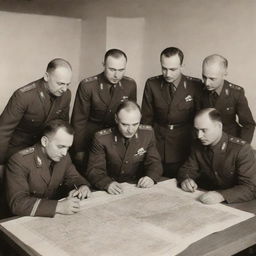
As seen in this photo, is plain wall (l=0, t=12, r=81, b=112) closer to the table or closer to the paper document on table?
the paper document on table

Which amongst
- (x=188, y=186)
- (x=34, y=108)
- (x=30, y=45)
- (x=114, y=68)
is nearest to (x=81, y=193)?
(x=188, y=186)

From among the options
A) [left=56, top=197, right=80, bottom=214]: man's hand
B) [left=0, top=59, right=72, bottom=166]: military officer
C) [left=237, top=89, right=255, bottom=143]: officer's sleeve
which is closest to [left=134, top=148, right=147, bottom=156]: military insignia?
[left=0, top=59, right=72, bottom=166]: military officer

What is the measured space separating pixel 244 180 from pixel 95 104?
1315 millimetres

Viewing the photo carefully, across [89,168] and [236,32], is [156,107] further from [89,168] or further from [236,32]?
[236,32]

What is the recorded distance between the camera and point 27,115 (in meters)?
2.78

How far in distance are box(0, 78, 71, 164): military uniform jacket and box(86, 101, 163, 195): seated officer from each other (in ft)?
1.40

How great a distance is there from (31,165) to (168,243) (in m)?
0.98

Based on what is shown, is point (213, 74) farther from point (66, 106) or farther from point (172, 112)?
point (66, 106)

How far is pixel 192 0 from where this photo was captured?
12.9 feet

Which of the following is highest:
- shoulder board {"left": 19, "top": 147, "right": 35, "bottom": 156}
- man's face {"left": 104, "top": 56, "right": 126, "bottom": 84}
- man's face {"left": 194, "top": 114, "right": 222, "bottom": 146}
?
man's face {"left": 104, "top": 56, "right": 126, "bottom": 84}

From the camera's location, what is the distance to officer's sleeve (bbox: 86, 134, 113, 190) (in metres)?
2.29

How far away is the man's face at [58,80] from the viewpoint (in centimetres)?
255

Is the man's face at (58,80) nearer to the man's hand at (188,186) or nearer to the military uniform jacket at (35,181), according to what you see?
the military uniform jacket at (35,181)

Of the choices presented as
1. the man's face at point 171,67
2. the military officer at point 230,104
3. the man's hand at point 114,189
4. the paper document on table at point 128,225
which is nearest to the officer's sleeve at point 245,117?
the military officer at point 230,104
